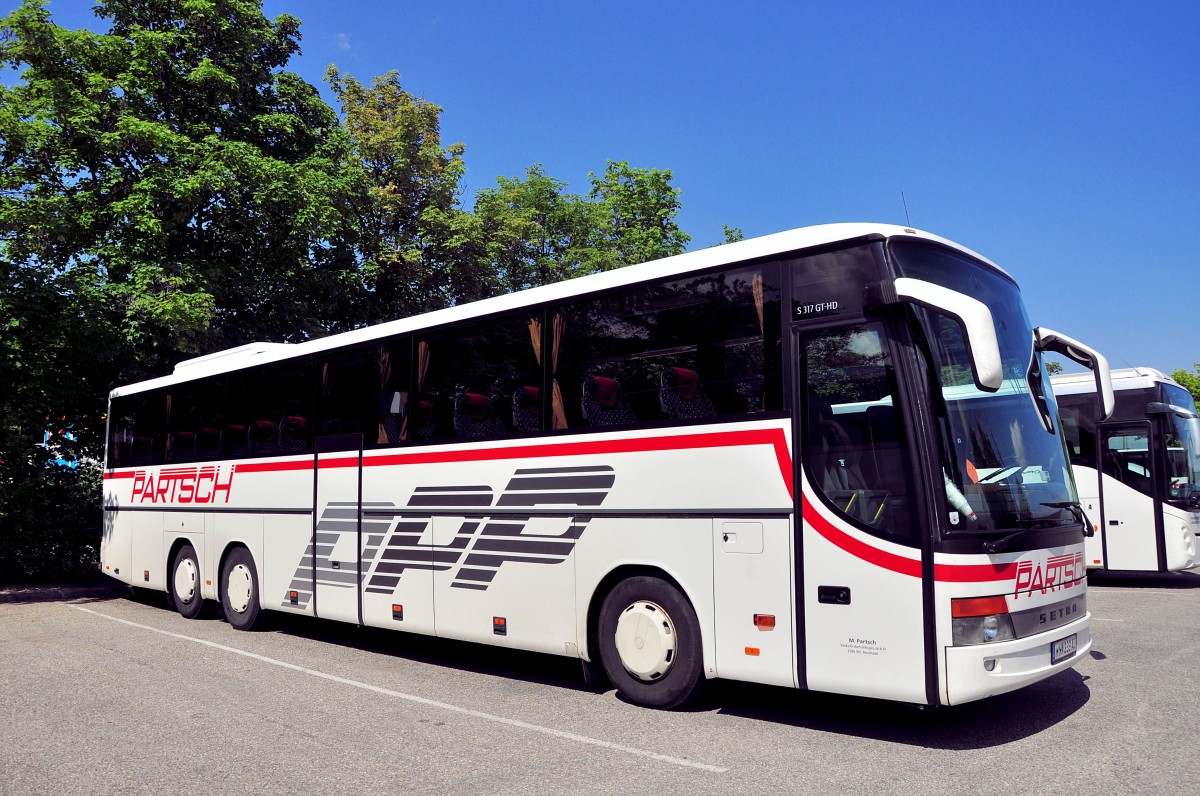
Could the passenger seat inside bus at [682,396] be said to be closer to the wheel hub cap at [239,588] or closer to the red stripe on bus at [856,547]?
the red stripe on bus at [856,547]

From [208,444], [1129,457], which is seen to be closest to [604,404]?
[208,444]

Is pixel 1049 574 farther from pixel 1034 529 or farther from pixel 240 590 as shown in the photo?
pixel 240 590

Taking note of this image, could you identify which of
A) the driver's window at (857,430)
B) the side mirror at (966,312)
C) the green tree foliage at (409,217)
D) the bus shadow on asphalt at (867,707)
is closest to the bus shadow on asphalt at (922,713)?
the bus shadow on asphalt at (867,707)

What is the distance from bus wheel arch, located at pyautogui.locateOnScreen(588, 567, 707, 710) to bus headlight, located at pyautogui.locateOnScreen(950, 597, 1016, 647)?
1857mm

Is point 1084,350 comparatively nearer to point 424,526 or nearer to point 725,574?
point 725,574

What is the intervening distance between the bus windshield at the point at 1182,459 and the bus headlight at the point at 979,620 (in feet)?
36.6

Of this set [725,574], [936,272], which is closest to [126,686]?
[725,574]

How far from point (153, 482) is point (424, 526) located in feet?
22.3

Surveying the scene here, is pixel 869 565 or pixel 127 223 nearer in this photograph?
pixel 869 565

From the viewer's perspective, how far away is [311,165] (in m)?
18.9

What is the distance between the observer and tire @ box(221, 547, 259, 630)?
11719 mm

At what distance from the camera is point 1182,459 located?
49.6 ft

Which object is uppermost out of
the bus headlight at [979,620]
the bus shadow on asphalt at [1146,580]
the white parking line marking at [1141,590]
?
the bus headlight at [979,620]

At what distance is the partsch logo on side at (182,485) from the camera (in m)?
12.3
